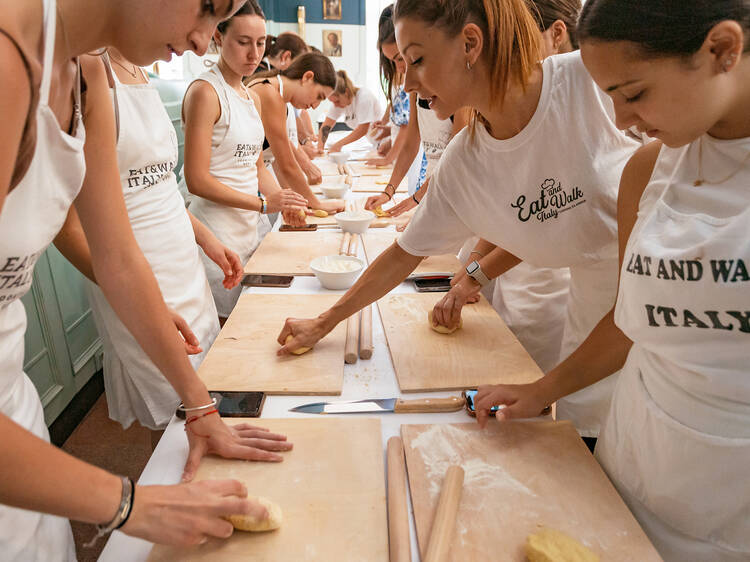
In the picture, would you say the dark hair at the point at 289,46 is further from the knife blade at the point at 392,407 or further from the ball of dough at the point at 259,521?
the ball of dough at the point at 259,521

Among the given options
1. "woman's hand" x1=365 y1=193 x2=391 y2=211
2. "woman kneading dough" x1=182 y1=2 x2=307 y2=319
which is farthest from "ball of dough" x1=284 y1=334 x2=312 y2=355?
"woman's hand" x1=365 y1=193 x2=391 y2=211

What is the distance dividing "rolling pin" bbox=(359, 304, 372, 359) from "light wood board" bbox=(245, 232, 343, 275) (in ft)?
1.45

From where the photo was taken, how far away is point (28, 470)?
21.4 inches

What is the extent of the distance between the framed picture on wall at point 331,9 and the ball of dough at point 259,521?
28.9 feet

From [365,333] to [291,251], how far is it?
840 mm

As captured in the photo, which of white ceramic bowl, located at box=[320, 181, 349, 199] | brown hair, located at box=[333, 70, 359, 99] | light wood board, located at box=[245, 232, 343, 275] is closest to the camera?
light wood board, located at box=[245, 232, 343, 275]

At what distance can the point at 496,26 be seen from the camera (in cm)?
111

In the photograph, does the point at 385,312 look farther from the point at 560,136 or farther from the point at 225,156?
the point at 225,156

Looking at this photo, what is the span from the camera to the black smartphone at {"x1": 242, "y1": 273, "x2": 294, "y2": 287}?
169 centimetres

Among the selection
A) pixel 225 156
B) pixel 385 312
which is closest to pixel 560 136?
pixel 385 312

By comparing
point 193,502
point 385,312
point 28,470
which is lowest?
point 385,312

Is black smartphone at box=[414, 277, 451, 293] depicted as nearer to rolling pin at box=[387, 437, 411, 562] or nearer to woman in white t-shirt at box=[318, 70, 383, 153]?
rolling pin at box=[387, 437, 411, 562]

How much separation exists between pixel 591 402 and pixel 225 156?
1758 millimetres

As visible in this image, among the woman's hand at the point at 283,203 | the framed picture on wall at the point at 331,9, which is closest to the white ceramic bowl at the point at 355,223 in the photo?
the woman's hand at the point at 283,203
